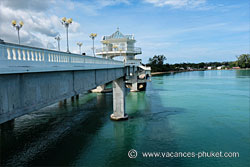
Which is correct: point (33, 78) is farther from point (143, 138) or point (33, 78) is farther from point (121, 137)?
point (143, 138)

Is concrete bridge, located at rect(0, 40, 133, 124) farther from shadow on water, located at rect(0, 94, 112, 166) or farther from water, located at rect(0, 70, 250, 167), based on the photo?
shadow on water, located at rect(0, 94, 112, 166)

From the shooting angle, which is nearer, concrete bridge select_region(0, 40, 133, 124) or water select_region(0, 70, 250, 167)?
concrete bridge select_region(0, 40, 133, 124)

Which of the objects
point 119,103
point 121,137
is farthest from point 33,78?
point 119,103

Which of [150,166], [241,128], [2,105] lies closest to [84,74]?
[2,105]

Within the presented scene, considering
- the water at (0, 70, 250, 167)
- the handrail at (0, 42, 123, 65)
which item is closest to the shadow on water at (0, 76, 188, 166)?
the water at (0, 70, 250, 167)

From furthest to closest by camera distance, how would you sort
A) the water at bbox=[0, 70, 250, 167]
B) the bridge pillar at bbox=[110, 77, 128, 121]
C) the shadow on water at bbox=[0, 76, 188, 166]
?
the bridge pillar at bbox=[110, 77, 128, 121], the shadow on water at bbox=[0, 76, 188, 166], the water at bbox=[0, 70, 250, 167]

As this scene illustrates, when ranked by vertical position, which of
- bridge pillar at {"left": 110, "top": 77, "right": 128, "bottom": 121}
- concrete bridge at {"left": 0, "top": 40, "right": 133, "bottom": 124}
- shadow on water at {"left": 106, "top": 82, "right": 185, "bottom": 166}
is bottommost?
shadow on water at {"left": 106, "top": 82, "right": 185, "bottom": 166}

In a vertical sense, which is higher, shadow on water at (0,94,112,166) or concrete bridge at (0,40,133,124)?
concrete bridge at (0,40,133,124)

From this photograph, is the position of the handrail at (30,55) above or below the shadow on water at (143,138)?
above

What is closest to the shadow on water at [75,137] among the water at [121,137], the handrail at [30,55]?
the water at [121,137]

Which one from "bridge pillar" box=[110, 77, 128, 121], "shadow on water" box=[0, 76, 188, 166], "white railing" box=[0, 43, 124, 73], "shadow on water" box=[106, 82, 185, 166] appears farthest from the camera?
"bridge pillar" box=[110, 77, 128, 121]

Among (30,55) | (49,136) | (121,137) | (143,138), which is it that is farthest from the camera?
(121,137)

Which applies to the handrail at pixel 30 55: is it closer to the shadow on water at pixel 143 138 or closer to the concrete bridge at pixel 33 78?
the concrete bridge at pixel 33 78

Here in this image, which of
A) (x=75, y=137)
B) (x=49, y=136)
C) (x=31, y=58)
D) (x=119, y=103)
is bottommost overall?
(x=75, y=137)
